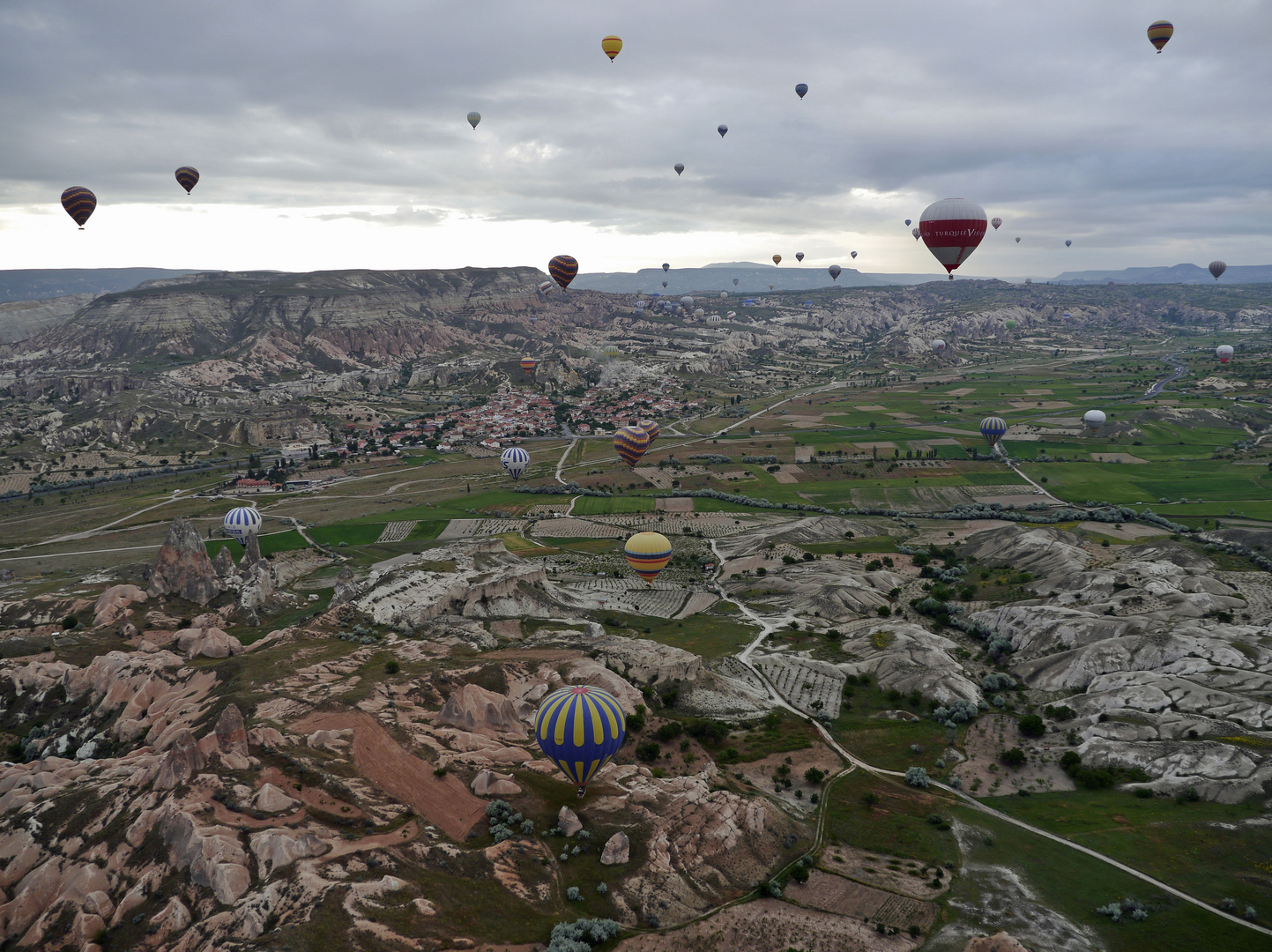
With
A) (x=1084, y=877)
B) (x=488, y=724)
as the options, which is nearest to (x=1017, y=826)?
(x=1084, y=877)

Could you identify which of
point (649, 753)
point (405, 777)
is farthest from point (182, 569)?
point (649, 753)

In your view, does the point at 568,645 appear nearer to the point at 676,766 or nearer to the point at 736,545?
the point at 676,766

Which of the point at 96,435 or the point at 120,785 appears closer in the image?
the point at 120,785

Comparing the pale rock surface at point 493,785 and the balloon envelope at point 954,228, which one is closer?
the pale rock surface at point 493,785

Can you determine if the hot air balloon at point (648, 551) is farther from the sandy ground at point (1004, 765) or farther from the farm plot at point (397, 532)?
the farm plot at point (397, 532)

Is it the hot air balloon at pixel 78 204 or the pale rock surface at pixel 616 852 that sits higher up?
the hot air balloon at pixel 78 204

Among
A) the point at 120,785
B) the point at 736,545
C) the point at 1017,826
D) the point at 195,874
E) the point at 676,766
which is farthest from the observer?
the point at 736,545

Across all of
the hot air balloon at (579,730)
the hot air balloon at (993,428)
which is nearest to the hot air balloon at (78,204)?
the hot air balloon at (579,730)
